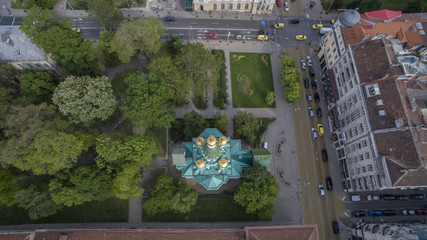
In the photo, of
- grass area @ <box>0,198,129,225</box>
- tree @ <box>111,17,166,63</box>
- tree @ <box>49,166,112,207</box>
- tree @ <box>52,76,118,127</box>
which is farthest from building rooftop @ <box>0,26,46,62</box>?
grass area @ <box>0,198,129,225</box>

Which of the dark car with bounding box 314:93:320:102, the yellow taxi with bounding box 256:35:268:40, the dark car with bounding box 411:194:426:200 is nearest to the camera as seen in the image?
the dark car with bounding box 411:194:426:200

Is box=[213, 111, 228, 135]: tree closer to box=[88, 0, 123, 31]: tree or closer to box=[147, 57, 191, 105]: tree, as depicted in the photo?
box=[147, 57, 191, 105]: tree

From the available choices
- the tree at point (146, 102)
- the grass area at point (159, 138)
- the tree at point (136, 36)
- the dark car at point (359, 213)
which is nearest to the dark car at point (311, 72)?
the dark car at point (359, 213)

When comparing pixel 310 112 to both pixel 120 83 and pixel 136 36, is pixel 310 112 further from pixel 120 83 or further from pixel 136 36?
pixel 120 83

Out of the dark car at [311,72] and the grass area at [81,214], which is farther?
the dark car at [311,72]

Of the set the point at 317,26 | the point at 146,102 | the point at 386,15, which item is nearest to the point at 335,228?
the point at 146,102

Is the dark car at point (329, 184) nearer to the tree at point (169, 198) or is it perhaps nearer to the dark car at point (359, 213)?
the dark car at point (359, 213)
